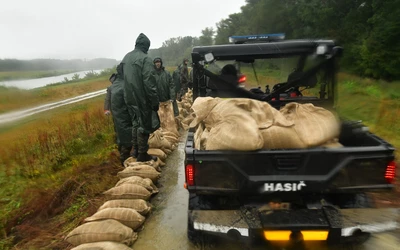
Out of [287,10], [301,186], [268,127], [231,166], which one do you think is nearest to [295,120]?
[268,127]

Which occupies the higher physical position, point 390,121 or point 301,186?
point 301,186

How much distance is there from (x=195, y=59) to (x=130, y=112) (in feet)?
5.41

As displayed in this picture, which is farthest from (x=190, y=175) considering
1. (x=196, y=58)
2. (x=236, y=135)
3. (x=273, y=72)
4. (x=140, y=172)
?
(x=273, y=72)

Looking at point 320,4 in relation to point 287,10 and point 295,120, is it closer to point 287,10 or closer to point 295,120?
point 287,10

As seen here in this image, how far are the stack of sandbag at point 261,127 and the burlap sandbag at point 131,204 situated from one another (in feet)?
3.49

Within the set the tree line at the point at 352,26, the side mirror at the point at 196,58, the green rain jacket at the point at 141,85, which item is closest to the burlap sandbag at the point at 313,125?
the side mirror at the point at 196,58

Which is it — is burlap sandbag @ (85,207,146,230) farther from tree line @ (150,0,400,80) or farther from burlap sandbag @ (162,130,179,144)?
burlap sandbag @ (162,130,179,144)

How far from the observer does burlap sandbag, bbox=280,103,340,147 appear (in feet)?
7.80

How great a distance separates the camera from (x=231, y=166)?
7.32 feet

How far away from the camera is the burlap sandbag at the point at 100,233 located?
8.59 ft

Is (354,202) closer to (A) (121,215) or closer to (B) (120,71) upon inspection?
(A) (121,215)

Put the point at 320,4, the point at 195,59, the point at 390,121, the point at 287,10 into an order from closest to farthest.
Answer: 1. the point at 195,59
2. the point at 390,121
3. the point at 320,4
4. the point at 287,10

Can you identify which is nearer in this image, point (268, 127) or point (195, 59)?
point (268, 127)

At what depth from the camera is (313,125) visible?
2.45 meters
